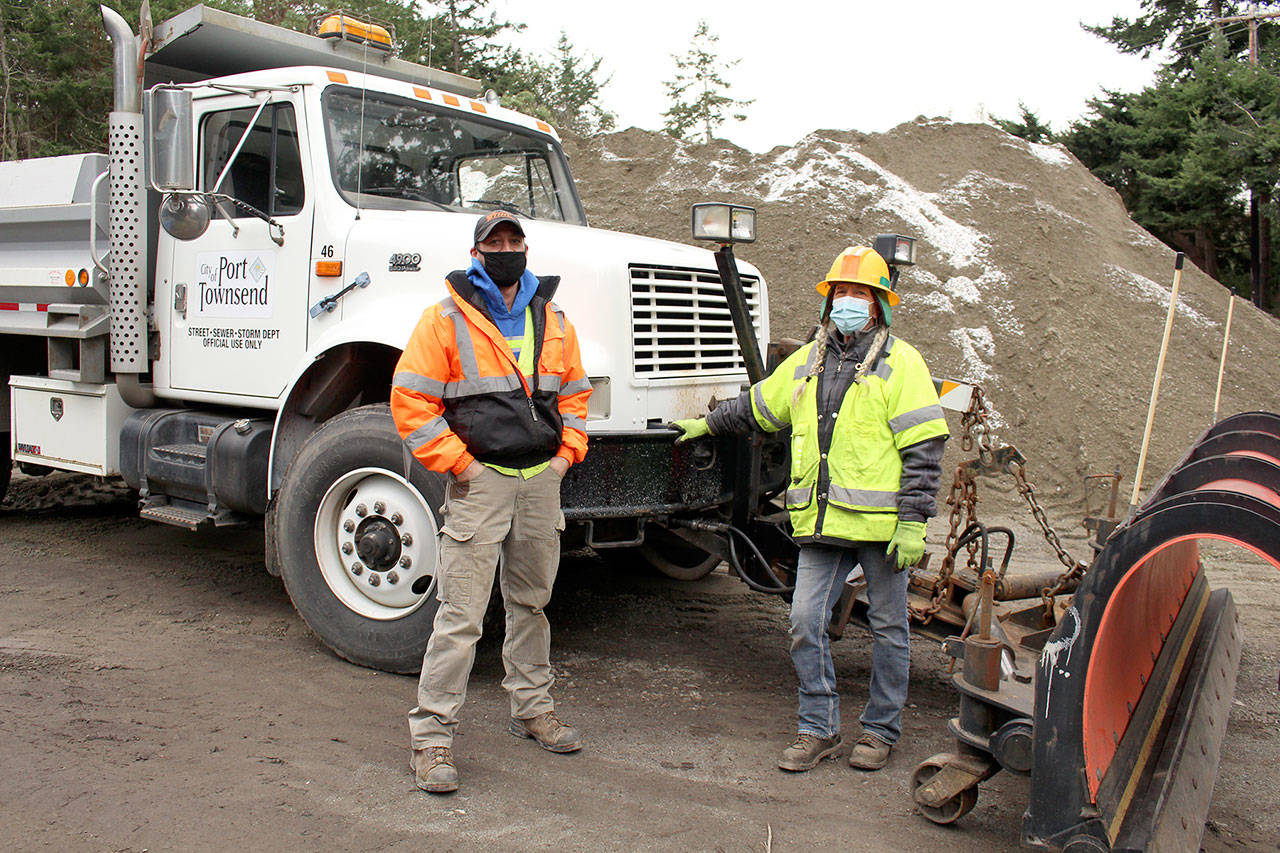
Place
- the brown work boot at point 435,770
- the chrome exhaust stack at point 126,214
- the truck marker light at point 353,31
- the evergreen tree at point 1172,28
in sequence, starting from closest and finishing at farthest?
the brown work boot at point 435,770
the chrome exhaust stack at point 126,214
the truck marker light at point 353,31
the evergreen tree at point 1172,28

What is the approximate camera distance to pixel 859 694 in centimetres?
484

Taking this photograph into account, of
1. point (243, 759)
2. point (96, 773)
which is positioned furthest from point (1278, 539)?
point (96, 773)

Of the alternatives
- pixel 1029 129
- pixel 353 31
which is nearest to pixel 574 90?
pixel 1029 129

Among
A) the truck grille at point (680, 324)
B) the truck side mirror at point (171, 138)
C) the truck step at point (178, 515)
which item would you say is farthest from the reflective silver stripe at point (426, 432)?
the truck step at point (178, 515)

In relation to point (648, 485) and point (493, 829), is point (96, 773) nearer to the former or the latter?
point (493, 829)

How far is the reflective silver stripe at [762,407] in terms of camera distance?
4352 mm

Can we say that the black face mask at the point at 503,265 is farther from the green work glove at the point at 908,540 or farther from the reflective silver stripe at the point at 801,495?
the green work glove at the point at 908,540

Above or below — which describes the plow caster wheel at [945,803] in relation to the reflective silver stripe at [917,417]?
below

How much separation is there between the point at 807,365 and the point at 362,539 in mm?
2133

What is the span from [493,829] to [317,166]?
3356mm

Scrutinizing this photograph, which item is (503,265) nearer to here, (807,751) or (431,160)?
(431,160)

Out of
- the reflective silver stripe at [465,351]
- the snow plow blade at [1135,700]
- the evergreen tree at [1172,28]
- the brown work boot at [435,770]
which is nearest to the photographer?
the snow plow blade at [1135,700]

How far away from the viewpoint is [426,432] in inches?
143

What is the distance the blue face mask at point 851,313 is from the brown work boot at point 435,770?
7.20ft
